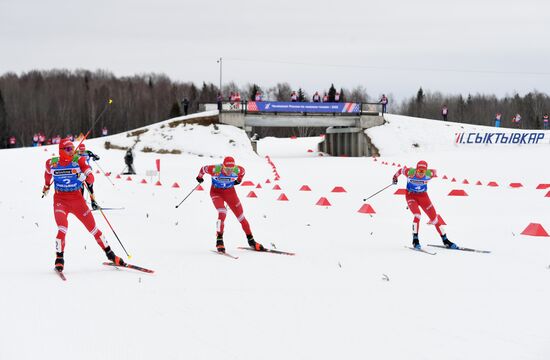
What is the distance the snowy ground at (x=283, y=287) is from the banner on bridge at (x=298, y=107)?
2452 cm

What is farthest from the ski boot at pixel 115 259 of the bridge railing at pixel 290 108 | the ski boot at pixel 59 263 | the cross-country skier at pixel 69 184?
the bridge railing at pixel 290 108

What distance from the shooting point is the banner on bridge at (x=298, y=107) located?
133 feet

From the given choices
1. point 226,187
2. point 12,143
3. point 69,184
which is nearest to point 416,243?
point 226,187

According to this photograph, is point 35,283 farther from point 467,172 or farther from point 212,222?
point 467,172

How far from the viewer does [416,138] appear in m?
42.3

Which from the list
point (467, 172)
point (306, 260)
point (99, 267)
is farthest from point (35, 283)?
point (467, 172)

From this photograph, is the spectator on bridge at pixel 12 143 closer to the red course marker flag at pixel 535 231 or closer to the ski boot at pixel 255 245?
the ski boot at pixel 255 245

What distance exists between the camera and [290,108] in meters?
40.8

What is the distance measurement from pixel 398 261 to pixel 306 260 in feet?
4.85

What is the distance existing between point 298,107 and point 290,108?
664 mm

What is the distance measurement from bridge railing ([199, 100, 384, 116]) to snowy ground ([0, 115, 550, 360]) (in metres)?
24.3

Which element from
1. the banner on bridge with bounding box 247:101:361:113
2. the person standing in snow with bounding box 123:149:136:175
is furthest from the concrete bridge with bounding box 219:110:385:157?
the person standing in snow with bounding box 123:149:136:175

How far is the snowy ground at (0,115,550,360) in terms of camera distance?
4.78 metres

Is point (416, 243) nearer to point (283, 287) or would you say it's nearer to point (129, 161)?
point (283, 287)
